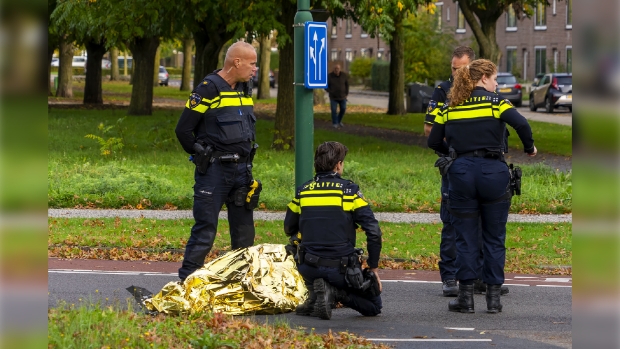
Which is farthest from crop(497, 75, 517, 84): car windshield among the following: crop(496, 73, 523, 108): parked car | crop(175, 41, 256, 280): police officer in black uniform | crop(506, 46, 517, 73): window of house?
crop(175, 41, 256, 280): police officer in black uniform

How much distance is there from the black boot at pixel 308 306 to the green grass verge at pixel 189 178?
6667 millimetres

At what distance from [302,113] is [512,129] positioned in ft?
72.6

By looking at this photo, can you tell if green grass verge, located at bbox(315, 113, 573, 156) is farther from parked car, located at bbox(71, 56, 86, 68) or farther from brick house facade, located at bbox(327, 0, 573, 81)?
parked car, located at bbox(71, 56, 86, 68)

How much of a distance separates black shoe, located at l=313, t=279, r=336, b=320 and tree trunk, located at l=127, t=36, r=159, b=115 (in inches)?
1108

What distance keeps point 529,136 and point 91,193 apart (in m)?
8.90

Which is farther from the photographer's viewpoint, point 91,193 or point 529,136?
point 91,193

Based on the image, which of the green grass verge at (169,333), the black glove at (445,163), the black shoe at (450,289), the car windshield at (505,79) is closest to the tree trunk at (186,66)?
the car windshield at (505,79)

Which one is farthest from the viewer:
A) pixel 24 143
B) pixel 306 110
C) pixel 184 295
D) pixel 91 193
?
pixel 91 193

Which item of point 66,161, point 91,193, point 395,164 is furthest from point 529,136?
point 66,161

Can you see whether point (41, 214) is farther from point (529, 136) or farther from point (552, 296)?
point (552, 296)

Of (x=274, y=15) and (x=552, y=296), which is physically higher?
(x=274, y=15)

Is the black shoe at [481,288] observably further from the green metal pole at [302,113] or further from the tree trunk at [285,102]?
the tree trunk at [285,102]

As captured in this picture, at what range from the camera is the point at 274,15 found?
66.4ft

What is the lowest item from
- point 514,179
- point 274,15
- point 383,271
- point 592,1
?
point 383,271
